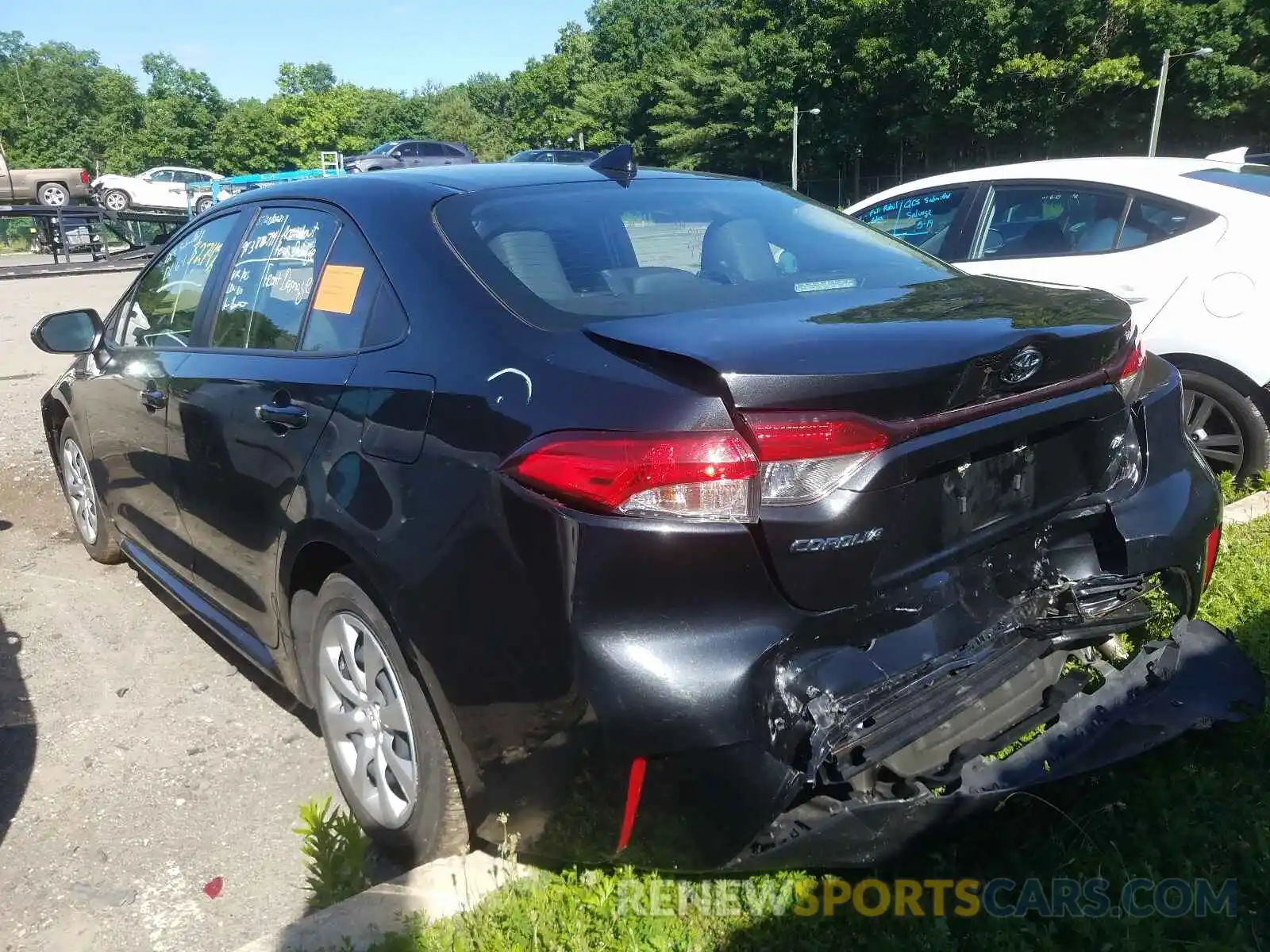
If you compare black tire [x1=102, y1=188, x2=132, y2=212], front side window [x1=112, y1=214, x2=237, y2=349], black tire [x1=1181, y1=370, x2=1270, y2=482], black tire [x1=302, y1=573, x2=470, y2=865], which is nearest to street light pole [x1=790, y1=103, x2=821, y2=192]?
black tire [x1=102, y1=188, x2=132, y2=212]

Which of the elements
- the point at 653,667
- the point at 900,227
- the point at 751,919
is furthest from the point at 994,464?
the point at 900,227

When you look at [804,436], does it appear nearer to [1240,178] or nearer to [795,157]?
[1240,178]

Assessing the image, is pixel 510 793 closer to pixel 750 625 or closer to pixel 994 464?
pixel 750 625

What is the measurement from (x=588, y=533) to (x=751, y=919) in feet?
3.39

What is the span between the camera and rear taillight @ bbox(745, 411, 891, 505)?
6.05ft

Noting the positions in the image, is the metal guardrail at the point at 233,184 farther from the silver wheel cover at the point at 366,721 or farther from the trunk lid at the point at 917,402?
the trunk lid at the point at 917,402

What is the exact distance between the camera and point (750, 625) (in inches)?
73.8

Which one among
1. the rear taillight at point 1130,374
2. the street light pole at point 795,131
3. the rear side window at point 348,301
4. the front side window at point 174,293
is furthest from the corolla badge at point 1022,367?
the street light pole at point 795,131

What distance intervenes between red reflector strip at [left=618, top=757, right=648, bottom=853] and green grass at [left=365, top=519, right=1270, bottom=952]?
0.37 meters

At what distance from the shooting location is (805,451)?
6.08ft

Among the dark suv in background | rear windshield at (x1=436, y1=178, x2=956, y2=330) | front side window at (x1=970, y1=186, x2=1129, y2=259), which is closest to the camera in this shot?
rear windshield at (x1=436, y1=178, x2=956, y2=330)

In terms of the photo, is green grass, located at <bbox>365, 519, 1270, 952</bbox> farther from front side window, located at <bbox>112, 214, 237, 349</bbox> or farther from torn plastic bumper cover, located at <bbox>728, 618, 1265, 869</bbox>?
front side window, located at <bbox>112, 214, 237, 349</bbox>

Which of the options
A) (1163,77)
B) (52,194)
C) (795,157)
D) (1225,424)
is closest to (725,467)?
(1225,424)

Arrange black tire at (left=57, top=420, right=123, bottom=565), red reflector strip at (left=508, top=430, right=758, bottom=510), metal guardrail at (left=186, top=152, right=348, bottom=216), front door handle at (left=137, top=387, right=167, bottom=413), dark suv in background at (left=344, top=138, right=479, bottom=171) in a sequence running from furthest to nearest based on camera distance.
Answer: dark suv in background at (left=344, top=138, right=479, bottom=171) → metal guardrail at (left=186, top=152, right=348, bottom=216) → black tire at (left=57, top=420, right=123, bottom=565) → front door handle at (left=137, top=387, right=167, bottom=413) → red reflector strip at (left=508, top=430, right=758, bottom=510)
